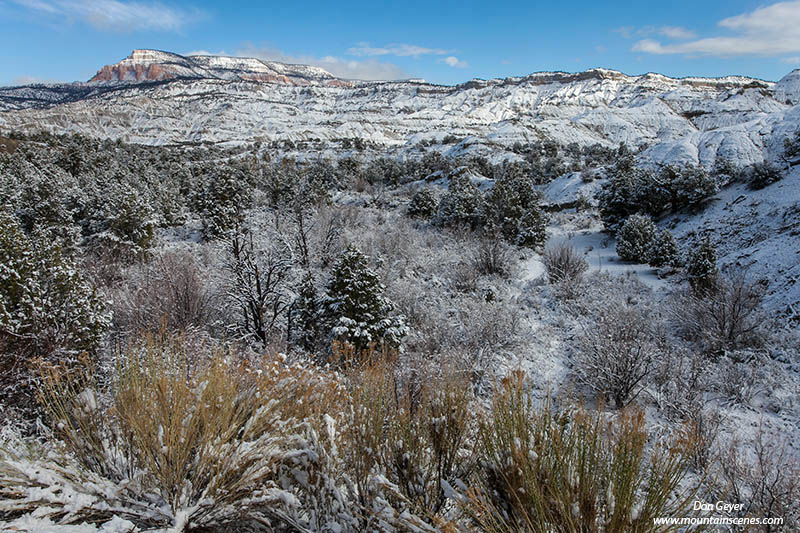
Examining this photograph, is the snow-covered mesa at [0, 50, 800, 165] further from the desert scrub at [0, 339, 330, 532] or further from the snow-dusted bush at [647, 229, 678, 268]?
the desert scrub at [0, 339, 330, 532]

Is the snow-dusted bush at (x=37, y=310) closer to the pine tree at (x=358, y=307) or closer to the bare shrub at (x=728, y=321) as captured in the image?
the pine tree at (x=358, y=307)

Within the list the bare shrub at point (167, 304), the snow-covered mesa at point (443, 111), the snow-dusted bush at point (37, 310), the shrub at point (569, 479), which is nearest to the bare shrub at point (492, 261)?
the bare shrub at point (167, 304)

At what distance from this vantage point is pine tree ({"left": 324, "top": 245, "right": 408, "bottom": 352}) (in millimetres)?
9383

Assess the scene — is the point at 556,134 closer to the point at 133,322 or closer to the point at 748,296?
the point at 748,296

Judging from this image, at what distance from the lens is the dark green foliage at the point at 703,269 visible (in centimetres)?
1166

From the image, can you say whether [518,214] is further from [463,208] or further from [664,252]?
[664,252]

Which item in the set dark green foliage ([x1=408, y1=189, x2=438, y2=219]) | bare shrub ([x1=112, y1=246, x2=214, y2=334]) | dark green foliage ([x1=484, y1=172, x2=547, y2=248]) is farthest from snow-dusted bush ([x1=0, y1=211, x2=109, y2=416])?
dark green foliage ([x1=408, y1=189, x2=438, y2=219])

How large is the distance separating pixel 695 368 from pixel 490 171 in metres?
33.2

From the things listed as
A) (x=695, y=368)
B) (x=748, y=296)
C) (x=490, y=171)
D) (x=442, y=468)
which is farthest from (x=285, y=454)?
(x=490, y=171)

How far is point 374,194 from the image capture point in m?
33.8

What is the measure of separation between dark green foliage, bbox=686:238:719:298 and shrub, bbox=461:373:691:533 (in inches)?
487

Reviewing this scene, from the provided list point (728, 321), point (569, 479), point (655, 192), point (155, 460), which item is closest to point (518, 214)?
point (655, 192)

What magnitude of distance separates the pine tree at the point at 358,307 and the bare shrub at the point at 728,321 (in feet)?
25.4

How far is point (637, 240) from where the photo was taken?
17.0 metres
